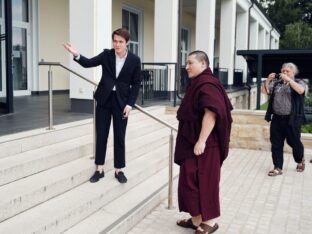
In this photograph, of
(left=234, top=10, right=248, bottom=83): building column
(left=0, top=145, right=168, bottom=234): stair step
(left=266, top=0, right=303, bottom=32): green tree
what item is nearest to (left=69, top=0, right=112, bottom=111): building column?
(left=0, top=145, right=168, bottom=234): stair step

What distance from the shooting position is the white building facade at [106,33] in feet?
23.5

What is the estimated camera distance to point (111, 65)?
13.2ft

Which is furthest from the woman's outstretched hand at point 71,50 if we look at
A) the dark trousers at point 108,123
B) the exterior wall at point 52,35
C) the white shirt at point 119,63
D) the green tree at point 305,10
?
the green tree at point 305,10

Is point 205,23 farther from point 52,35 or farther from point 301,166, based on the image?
point 301,166

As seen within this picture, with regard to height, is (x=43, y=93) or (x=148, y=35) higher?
(x=148, y=35)

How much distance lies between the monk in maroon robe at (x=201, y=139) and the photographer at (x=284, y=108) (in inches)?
103

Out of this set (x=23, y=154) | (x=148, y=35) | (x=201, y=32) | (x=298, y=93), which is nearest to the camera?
(x=23, y=154)

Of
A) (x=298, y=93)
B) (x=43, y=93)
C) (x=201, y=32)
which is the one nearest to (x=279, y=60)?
(x=201, y=32)

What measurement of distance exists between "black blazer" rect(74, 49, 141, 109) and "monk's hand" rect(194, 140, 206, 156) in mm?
1019

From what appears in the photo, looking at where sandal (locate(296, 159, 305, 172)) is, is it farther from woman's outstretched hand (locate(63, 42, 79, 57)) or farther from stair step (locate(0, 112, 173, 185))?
woman's outstretched hand (locate(63, 42, 79, 57))

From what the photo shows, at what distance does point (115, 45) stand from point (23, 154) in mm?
1613

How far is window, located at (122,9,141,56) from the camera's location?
14.4 meters

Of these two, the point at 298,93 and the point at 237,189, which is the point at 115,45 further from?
the point at 298,93

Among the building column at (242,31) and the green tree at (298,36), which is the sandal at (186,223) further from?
the green tree at (298,36)
